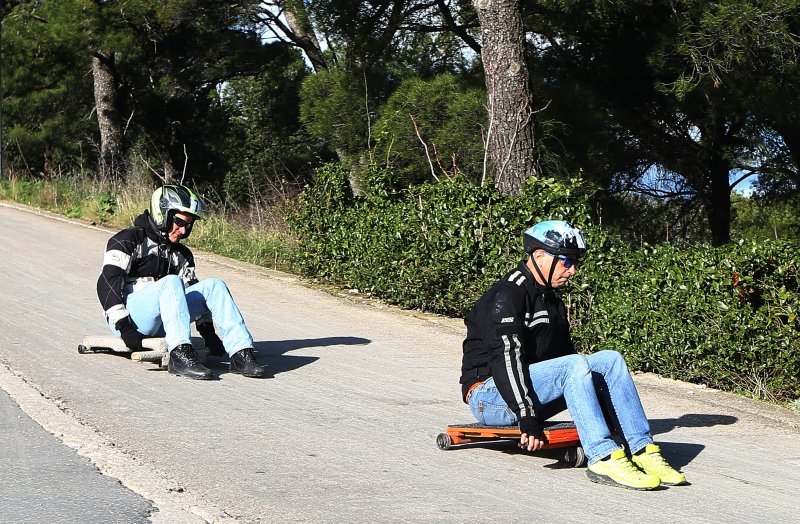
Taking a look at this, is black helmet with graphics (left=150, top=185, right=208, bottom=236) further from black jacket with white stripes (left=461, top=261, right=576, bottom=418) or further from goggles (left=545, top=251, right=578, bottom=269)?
goggles (left=545, top=251, right=578, bottom=269)

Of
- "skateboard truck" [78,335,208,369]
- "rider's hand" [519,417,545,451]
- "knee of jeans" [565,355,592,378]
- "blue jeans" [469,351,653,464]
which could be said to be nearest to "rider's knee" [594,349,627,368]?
"blue jeans" [469,351,653,464]

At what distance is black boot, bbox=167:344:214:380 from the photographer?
8195mm

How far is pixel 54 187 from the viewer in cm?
2288

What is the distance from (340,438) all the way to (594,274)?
3.77 m

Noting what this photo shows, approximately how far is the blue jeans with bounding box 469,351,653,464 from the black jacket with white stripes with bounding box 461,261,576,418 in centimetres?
12

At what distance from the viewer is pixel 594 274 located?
31.8 feet

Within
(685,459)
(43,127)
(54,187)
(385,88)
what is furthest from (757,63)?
(43,127)

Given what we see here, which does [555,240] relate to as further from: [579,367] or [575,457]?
[575,457]

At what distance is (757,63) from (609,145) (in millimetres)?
3510

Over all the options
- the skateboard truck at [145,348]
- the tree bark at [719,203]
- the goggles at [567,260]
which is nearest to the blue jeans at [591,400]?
the goggles at [567,260]

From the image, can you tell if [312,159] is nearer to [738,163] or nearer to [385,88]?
[385,88]

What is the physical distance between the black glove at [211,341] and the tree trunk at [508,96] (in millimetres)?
5104

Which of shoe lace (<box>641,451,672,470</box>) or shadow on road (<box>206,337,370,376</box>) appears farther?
shadow on road (<box>206,337,370,376</box>)

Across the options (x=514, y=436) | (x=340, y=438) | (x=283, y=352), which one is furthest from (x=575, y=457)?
(x=283, y=352)
